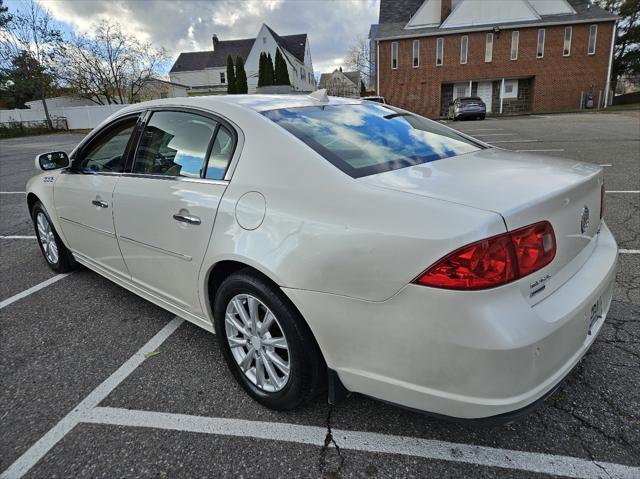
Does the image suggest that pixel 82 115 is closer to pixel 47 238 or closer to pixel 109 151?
pixel 47 238

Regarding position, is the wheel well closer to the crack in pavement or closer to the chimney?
the crack in pavement

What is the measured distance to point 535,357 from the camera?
1595 millimetres

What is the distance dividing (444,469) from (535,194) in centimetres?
122

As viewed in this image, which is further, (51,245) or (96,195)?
(51,245)

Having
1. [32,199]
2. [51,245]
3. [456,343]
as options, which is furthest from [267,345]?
[32,199]

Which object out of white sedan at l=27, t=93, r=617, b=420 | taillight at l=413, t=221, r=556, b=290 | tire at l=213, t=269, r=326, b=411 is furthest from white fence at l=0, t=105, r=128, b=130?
taillight at l=413, t=221, r=556, b=290

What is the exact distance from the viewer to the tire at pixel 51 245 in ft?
13.6

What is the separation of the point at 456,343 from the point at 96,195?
9.14 ft

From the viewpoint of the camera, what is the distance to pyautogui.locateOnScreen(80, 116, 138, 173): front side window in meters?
3.14

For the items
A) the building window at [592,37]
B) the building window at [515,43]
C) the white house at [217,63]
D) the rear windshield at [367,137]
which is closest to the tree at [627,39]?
the building window at [592,37]

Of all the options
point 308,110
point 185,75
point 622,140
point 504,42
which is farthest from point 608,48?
point 185,75

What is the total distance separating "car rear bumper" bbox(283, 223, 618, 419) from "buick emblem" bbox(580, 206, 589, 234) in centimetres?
25

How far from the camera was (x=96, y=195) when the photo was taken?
323 centimetres

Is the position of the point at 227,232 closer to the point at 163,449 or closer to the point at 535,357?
the point at 163,449
